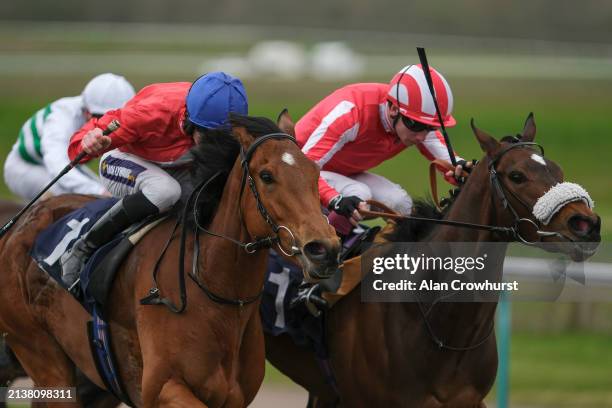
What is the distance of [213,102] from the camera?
191 inches

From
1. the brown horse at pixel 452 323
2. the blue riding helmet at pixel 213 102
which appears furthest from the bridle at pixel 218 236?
the brown horse at pixel 452 323

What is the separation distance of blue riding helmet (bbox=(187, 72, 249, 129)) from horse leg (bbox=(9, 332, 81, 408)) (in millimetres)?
1416

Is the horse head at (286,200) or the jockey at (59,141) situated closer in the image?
the horse head at (286,200)

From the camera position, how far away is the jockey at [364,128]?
5.48 m

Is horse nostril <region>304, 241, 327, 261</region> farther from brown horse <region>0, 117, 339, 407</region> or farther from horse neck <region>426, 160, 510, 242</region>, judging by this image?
horse neck <region>426, 160, 510, 242</region>

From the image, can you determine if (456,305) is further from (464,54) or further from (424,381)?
(464,54)

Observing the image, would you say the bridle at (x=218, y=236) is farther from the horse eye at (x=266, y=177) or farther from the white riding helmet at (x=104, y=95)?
the white riding helmet at (x=104, y=95)

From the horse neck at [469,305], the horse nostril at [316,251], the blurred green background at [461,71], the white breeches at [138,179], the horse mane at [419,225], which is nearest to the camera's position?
the horse nostril at [316,251]

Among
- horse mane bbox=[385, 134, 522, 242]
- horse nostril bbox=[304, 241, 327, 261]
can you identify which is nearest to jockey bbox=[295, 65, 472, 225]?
horse mane bbox=[385, 134, 522, 242]

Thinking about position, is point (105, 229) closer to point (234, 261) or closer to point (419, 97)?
point (234, 261)

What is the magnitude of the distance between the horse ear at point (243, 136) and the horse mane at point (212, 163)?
0.11m

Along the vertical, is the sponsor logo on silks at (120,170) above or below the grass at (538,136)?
below

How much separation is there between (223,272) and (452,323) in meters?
1.11

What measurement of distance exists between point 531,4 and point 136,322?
44.7 metres
